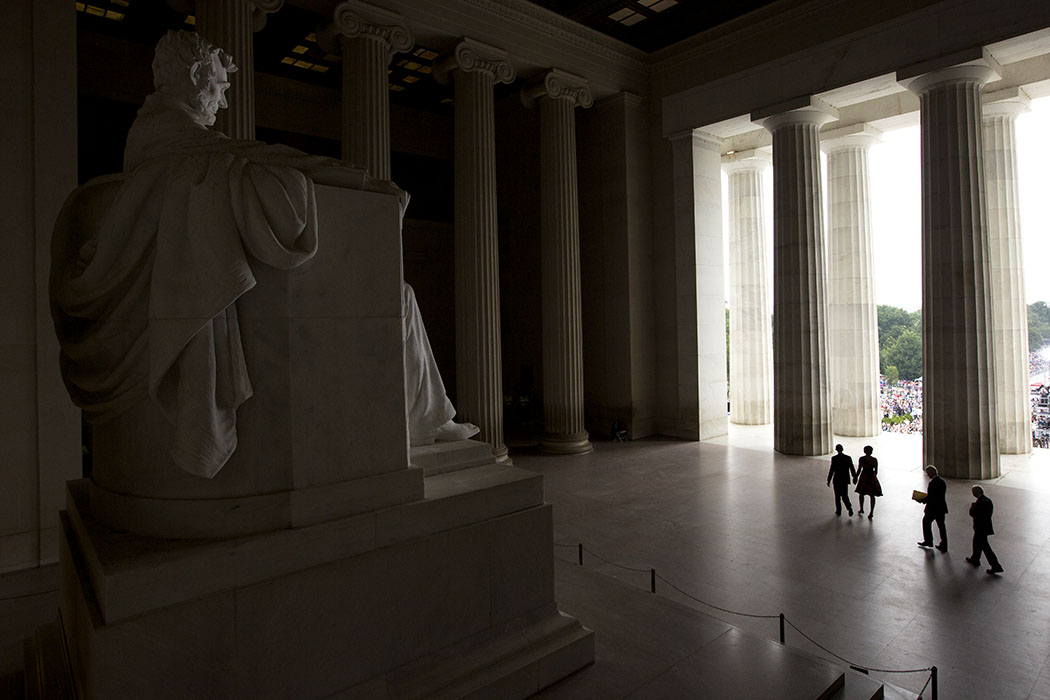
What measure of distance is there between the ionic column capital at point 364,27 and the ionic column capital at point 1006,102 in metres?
13.5

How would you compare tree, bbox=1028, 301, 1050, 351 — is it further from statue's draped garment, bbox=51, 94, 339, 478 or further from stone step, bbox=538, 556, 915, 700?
statue's draped garment, bbox=51, 94, 339, 478

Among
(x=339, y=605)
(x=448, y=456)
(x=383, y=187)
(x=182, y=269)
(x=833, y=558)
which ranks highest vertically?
(x=383, y=187)

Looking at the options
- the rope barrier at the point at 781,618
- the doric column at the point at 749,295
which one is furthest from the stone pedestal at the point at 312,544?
the doric column at the point at 749,295

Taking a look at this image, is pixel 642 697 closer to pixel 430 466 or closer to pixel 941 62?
pixel 430 466

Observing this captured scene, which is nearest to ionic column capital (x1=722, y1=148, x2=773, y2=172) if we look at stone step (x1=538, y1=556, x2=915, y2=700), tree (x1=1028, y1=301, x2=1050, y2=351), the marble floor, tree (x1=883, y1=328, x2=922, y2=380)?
the marble floor

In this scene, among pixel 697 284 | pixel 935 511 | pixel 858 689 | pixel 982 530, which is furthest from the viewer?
pixel 697 284

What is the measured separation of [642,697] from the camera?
4.38 meters

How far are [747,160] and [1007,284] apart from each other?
8075 millimetres

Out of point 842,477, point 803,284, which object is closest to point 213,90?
point 842,477

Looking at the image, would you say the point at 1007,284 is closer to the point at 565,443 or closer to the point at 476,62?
the point at 565,443

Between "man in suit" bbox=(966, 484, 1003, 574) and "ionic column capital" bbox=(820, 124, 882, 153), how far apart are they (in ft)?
41.6

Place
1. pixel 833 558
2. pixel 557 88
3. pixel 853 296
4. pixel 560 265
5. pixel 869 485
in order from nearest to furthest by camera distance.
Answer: pixel 833 558, pixel 869 485, pixel 557 88, pixel 560 265, pixel 853 296

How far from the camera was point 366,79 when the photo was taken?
13.0 metres

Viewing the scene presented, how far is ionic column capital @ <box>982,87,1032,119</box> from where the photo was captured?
14.7 meters
